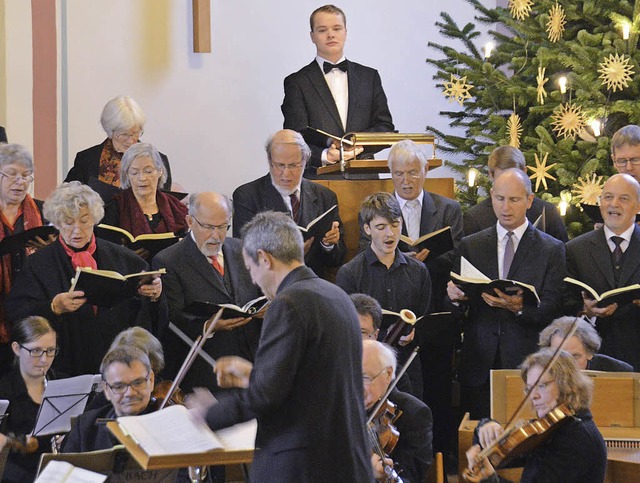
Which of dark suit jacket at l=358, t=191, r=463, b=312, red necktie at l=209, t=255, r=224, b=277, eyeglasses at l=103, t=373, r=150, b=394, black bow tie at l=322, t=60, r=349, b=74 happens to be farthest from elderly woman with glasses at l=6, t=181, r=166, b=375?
black bow tie at l=322, t=60, r=349, b=74

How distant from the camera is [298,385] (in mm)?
3842

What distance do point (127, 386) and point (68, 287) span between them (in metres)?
0.94

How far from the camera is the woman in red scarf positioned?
5.85 metres

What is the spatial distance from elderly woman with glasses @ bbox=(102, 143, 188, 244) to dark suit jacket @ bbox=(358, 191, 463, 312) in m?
1.02

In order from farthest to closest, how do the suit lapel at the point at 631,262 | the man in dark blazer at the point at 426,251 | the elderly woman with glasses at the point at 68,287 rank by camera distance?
the man in dark blazer at the point at 426,251 < the suit lapel at the point at 631,262 < the elderly woman with glasses at the point at 68,287

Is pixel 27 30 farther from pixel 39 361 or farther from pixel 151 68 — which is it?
pixel 39 361

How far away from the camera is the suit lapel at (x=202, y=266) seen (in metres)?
5.85

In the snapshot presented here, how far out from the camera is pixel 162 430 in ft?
11.9

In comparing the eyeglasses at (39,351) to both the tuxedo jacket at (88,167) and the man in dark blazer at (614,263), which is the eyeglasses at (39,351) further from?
the man in dark blazer at (614,263)

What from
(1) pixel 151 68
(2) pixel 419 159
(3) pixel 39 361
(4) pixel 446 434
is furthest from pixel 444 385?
(1) pixel 151 68

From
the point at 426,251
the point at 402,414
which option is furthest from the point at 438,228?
the point at 402,414

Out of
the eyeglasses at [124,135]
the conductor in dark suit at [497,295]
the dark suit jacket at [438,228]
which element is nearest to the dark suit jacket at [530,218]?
the dark suit jacket at [438,228]

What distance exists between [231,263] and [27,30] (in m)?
3.51

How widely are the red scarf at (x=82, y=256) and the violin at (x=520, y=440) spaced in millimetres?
2104
